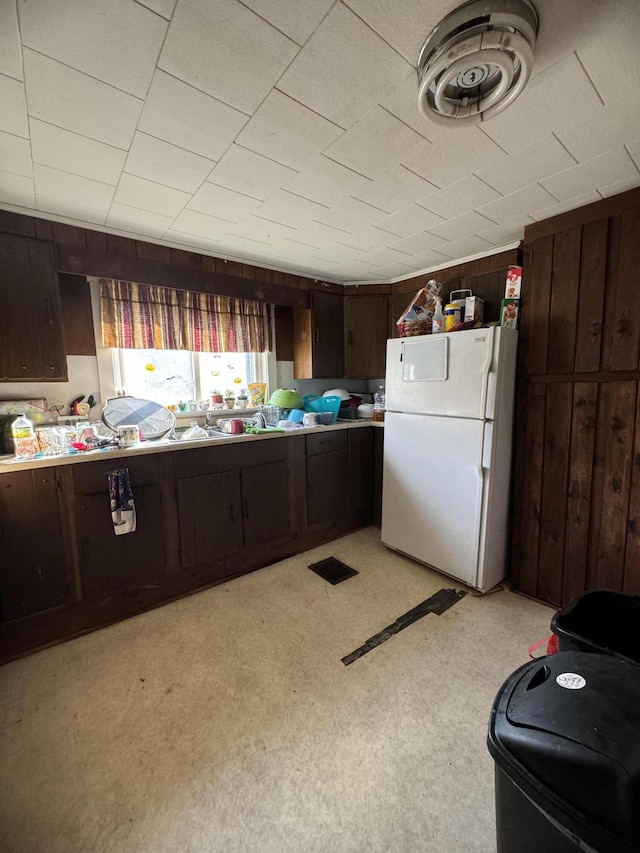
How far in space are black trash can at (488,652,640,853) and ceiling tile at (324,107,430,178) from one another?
1.79 m

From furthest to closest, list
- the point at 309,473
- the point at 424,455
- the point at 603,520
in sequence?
the point at 309,473, the point at 424,455, the point at 603,520

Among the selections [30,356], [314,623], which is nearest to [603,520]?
[314,623]

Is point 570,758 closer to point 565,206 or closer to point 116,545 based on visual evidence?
point 116,545

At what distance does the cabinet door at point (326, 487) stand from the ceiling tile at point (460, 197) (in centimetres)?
181

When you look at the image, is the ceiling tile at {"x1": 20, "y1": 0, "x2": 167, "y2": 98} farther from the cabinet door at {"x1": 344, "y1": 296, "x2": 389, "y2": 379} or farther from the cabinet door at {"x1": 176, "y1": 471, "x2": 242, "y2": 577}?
the cabinet door at {"x1": 344, "y1": 296, "x2": 389, "y2": 379}

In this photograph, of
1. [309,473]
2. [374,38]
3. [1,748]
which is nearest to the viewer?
[374,38]

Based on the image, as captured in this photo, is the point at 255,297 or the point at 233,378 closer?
the point at 255,297

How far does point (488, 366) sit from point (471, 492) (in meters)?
0.78

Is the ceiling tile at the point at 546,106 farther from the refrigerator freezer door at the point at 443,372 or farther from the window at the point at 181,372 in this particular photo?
the window at the point at 181,372

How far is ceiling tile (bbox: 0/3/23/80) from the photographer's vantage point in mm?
878

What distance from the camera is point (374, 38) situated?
959 millimetres

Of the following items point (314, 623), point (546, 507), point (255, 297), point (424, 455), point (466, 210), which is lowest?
point (314, 623)

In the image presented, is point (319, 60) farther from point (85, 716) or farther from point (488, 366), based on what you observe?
point (85, 716)

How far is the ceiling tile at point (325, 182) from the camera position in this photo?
1.51 meters
